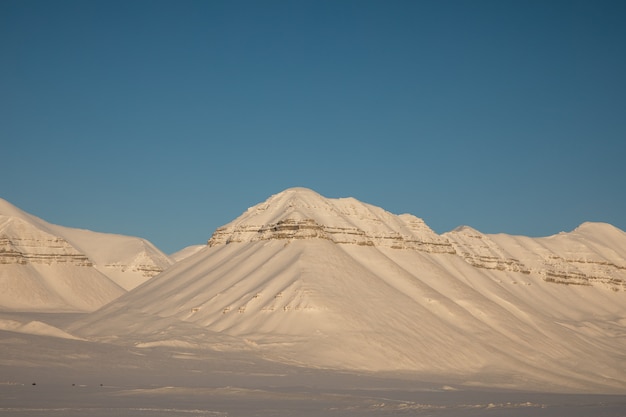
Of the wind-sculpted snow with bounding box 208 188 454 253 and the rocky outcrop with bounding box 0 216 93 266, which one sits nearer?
the wind-sculpted snow with bounding box 208 188 454 253

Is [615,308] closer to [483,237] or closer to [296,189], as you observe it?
[483,237]

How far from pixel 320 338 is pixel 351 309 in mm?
9542

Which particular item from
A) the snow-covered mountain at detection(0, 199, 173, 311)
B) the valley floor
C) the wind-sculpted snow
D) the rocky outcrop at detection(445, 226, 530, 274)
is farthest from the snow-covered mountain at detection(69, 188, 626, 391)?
the snow-covered mountain at detection(0, 199, 173, 311)

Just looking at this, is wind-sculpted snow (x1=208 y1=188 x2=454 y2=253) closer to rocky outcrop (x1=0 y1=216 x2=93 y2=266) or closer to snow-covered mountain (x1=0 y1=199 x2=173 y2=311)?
snow-covered mountain (x1=0 y1=199 x2=173 y2=311)

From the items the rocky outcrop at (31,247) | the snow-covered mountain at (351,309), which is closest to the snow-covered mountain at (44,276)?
the rocky outcrop at (31,247)

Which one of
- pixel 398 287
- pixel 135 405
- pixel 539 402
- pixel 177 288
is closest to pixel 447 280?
pixel 398 287

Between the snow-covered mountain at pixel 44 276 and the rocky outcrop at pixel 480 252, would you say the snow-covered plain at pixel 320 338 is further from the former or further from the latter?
the snow-covered mountain at pixel 44 276

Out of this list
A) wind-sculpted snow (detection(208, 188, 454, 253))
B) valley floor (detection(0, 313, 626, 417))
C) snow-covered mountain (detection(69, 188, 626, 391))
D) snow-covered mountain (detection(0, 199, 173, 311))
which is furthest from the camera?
snow-covered mountain (detection(0, 199, 173, 311))

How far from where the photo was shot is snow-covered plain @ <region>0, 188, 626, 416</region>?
5706cm

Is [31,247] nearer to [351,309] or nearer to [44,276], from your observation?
[44,276]

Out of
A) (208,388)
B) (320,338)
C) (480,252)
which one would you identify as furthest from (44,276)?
(208,388)

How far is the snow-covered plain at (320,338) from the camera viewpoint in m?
57.1

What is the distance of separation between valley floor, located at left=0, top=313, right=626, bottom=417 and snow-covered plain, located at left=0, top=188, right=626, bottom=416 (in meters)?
0.19

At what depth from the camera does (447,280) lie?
438ft
